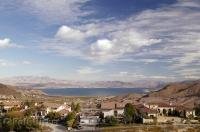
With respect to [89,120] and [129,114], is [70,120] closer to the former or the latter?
[89,120]

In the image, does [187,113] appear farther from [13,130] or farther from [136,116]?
[13,130]

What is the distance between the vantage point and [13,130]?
78.9 m

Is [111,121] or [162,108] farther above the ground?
[162,108]

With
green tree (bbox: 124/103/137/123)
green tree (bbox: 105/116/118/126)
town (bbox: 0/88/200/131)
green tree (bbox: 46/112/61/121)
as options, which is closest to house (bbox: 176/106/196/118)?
town (bbox: 0/88/200/131)

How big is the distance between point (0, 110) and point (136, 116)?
46.6 meters

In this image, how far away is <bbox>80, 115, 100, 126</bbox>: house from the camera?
299 feet

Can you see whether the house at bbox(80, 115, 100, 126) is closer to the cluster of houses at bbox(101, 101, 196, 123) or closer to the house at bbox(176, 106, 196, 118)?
the cluster of houses at bbox(101, 101, 196, 123)

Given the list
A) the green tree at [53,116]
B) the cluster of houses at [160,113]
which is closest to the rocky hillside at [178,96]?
the cluster of houses at [160,113]

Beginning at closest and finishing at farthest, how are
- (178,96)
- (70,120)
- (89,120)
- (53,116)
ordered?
(70,120), (89,120), (53,116), (178,96)

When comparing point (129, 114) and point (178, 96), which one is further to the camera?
point (178, 96)

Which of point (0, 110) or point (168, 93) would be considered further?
point (168, 93)

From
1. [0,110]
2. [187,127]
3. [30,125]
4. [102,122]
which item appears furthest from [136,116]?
[0,110]

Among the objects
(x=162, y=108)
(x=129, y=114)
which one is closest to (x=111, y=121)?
(x=129, y=114)

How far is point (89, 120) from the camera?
9269 cm
